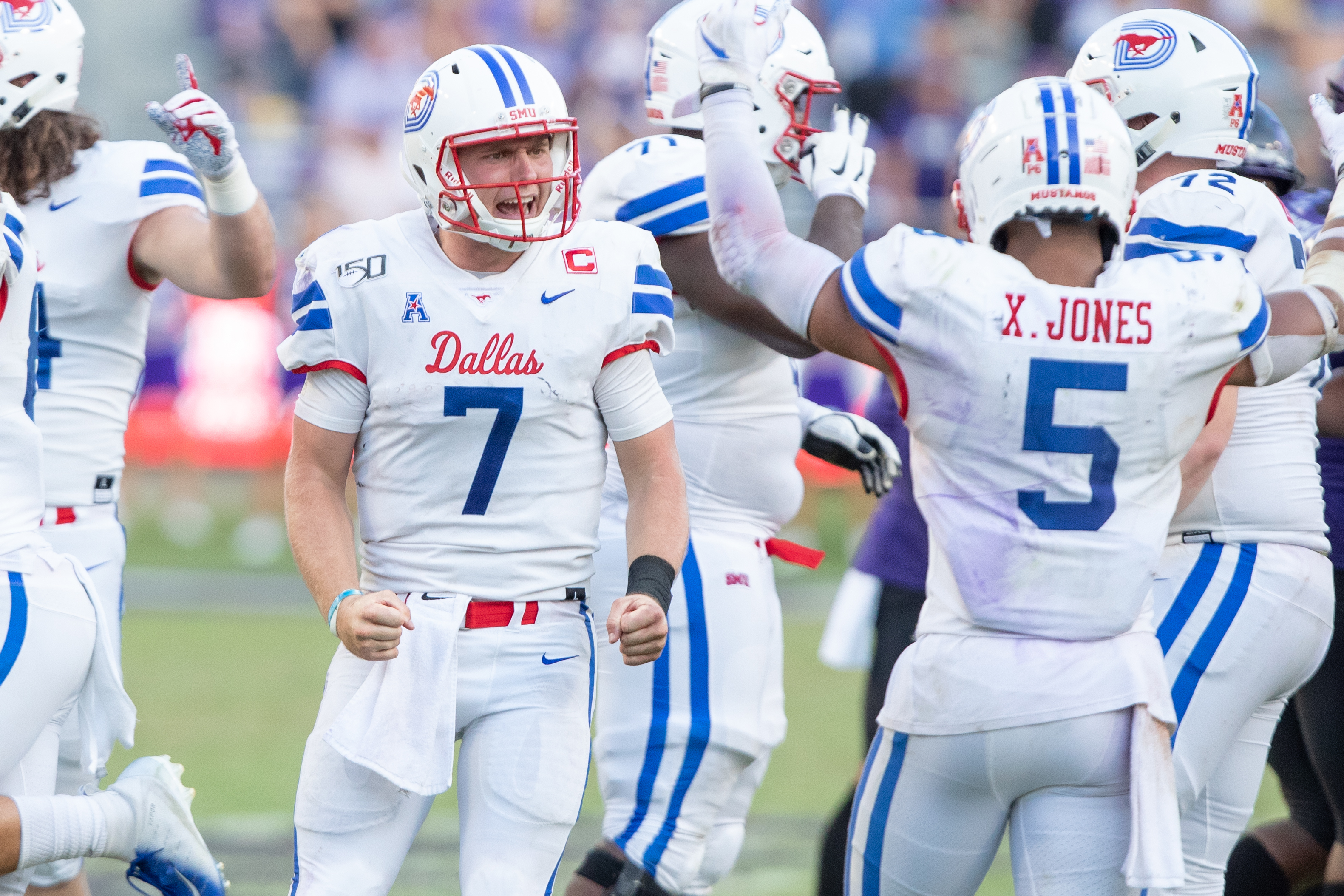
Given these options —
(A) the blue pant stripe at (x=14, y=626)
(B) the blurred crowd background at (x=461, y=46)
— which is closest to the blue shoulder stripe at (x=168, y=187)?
(A) the blue pant stripe at (x=14, y=626)

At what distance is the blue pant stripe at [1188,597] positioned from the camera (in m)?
3.15

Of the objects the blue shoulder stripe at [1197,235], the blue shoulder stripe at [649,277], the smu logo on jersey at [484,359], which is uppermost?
the blue shoulder stripe at [1197,235]

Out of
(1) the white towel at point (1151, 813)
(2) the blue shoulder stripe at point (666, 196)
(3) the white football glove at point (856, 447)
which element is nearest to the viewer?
(1) the white towel at point (1151, 813)

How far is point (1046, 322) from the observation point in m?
2.52

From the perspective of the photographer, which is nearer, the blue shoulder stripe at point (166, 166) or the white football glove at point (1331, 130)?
the white football glove at point (1331, 130)

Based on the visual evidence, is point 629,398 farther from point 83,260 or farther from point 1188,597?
point 83,260

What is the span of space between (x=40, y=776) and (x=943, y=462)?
1.83 metres

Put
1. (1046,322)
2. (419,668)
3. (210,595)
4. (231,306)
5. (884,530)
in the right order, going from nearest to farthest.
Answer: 1. (1046,322)
2. (419,668)
3. (884,530)
4. (210,595)
5. (231,306)

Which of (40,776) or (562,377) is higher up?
(562,377)

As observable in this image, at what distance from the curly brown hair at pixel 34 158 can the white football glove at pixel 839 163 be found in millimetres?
1665

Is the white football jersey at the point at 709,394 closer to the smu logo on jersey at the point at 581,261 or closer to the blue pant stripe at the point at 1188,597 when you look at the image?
the smu logo on jersey at the point at 581,261

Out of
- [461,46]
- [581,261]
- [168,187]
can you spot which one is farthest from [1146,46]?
[461,46]

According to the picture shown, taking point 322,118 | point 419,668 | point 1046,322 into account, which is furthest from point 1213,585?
point 322,118

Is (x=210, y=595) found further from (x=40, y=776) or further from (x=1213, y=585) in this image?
(x=1213, y=585)
